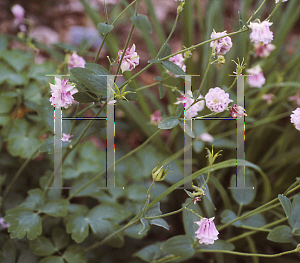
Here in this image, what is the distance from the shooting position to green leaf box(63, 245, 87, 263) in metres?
0.60

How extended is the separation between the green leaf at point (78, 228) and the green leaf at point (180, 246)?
0.61 feet

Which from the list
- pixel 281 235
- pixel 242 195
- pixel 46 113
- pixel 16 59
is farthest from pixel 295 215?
pixel 16 59

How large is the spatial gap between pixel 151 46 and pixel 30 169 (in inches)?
24.2

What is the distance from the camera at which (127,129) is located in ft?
3.96

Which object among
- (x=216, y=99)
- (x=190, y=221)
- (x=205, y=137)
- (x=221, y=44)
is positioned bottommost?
(x=190, y=221)

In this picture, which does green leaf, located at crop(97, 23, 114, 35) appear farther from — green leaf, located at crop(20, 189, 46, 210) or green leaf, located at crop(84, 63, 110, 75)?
green leaf, located at crop(20, 189, 46, 210)

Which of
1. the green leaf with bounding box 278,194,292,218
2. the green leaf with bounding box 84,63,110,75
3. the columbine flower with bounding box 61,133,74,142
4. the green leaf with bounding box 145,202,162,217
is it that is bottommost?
the green leaf with bounding box 145,202,162,217

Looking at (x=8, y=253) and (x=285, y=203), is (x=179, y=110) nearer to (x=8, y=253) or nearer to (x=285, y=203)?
(x=285, y=203)

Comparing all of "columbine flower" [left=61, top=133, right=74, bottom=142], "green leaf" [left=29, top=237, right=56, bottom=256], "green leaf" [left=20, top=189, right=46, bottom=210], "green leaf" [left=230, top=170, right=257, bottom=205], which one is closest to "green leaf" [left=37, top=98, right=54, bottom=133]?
"columbine flower" [left=61, top=133, right=74, bottom=142]

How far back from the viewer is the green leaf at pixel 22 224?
1.78 ft

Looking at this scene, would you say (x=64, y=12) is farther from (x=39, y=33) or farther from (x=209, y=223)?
(x=209, y=223)

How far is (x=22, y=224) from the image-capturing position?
1.81ft

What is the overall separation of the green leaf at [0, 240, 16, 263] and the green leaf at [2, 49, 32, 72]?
523 mm

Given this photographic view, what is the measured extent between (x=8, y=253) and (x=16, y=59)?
1.92ft
